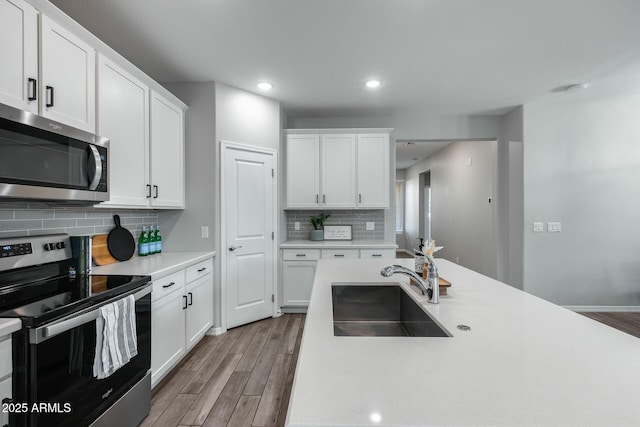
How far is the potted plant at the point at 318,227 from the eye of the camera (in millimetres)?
4012

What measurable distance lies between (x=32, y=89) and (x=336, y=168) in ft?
9.60

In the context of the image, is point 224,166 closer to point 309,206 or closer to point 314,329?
point 309,206

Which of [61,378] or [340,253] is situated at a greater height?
[340,253]

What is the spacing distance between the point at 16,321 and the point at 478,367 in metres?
1.58

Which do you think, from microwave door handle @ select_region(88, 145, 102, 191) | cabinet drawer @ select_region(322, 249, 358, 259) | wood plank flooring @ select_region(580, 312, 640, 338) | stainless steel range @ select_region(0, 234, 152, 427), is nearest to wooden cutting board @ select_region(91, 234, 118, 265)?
stainless steel range @ select_region(0, 234, 152, 427)

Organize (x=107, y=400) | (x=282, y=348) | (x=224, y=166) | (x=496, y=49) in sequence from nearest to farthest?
(x=107, y=400), (x=496, y=49), (x=282, y=348), (x=224, y=166)

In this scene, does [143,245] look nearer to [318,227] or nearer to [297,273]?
[297,273]

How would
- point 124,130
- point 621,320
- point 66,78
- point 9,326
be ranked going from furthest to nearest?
point 621,320
point 124,130
point 66,78
point 9,326

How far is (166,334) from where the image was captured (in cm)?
213

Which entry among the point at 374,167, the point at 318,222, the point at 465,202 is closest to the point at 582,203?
the point at 465,202

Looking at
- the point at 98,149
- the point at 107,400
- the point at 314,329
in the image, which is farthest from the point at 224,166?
the point at 314,329

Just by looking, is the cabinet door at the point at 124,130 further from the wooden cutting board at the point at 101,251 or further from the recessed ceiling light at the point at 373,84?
the recessed ceiling light at the point at 373,84

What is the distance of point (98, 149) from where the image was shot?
176 cm

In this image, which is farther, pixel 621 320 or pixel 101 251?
pixel 621 320
